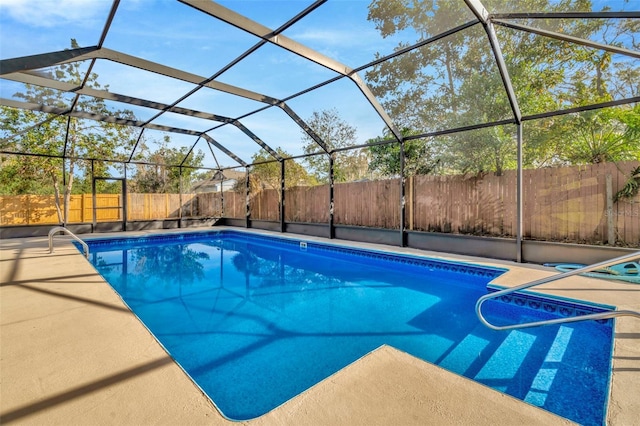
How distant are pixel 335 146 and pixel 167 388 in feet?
43.8

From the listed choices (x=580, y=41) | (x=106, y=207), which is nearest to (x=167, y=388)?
(x=580, y=41)

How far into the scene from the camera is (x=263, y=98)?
7.29 metres

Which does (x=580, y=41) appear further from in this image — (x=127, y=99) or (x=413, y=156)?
(x=127, y=99)

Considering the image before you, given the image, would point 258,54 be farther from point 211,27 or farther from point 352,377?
point 352,377

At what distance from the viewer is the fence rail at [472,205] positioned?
498 cm

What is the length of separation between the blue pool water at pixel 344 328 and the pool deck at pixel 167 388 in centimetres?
45

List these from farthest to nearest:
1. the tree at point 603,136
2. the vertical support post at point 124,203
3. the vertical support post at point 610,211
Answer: the vertical support post at point 124,203 → the tree at point 603,136 → the vertical support post at point 610,211

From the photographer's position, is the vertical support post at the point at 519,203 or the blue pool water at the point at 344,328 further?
the vertical support post at the point at 519,203

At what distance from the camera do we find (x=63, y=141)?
37.4 feet

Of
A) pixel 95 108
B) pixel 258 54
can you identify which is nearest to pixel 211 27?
pixel 258 54

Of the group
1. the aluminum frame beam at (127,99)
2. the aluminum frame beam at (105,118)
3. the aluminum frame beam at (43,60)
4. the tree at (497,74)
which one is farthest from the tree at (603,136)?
the aluminum frame beam at (105,118)

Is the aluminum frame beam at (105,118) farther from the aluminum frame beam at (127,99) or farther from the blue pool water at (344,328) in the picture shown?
the blue pool water at (344,328)

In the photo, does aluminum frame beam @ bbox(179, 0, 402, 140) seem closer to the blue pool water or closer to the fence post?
the fence post

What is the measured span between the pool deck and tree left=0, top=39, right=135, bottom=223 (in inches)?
368
